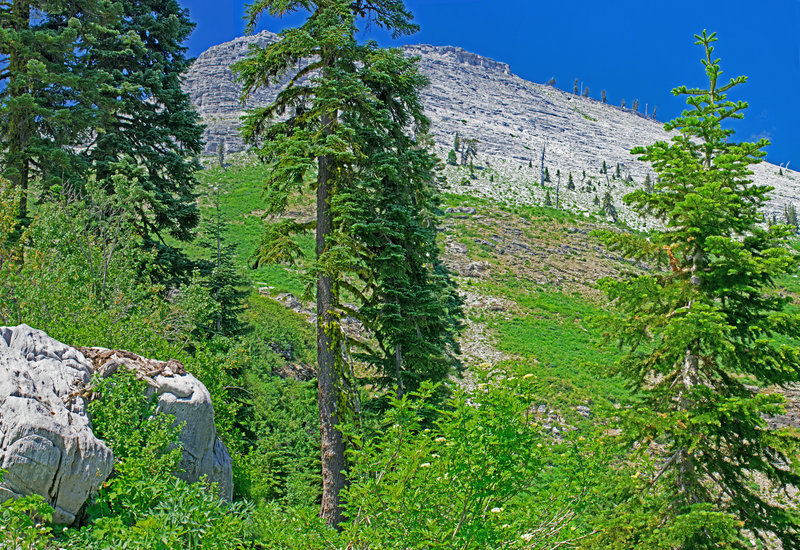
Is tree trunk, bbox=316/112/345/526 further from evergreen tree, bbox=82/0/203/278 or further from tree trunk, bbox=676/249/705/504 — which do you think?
evergreen tree, bbox=82/0/203/278

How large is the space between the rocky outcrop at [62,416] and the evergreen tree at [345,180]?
2.46m

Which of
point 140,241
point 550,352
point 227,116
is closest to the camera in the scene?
point 140,241

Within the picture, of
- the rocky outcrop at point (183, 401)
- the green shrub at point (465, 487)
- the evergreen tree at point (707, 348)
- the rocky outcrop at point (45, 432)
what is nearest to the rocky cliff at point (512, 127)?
the rocky outcrop at point (183, 401)

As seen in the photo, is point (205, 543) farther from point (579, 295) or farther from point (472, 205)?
point (472, 205)

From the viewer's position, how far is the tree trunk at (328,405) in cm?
877

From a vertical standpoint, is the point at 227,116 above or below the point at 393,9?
above

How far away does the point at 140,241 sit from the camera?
10742 millimetres

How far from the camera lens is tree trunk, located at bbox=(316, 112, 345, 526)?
8.77 meters

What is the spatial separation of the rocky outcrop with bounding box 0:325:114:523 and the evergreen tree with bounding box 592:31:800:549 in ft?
22.2

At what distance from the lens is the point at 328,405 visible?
9.07 meters

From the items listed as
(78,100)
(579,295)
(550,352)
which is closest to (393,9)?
(78,100)

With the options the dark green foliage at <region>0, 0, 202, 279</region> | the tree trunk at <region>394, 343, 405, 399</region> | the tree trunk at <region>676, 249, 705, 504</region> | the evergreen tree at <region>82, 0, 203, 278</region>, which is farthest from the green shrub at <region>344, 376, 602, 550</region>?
the evergreen tree at <region>82, 0, 203, 278</region>

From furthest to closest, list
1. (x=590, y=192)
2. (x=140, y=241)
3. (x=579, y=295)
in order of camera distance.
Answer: (x=590, y=192) < (x=579, y=295) < (x=140, y=241)

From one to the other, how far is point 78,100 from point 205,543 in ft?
46.7
